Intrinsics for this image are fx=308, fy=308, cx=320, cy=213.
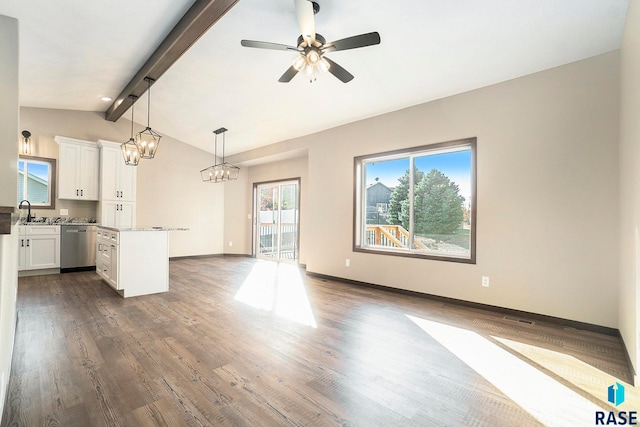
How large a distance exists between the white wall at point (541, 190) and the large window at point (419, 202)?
0.16 metres

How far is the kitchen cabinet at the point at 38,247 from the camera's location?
539 cm

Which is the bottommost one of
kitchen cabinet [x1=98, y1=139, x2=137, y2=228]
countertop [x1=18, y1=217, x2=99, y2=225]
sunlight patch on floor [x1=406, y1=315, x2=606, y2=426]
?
sunlight patch on floor [x1=406, y1=315, x2=606, y2=426]

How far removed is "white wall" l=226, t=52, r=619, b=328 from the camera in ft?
10.1

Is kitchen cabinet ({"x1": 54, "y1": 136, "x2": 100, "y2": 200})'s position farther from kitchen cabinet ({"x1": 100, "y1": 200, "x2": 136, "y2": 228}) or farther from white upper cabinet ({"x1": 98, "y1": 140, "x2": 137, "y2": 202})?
kitchen cabinet ({"x1": 100, "y1": 200, "x2": 136, "y2": 228})

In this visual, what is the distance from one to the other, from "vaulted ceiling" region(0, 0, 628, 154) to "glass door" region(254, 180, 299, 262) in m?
2.57

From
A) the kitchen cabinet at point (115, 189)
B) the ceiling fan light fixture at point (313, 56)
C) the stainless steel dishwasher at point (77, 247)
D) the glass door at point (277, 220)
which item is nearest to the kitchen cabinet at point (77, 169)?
the kitchen cabinet at point (115, 189)

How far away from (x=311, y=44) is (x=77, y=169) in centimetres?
587

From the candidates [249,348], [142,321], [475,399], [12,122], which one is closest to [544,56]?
[475,399]

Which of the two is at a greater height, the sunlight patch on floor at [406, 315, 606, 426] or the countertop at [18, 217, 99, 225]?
the countertop at [18, 217, 99, 225]

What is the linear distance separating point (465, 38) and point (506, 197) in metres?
1.82

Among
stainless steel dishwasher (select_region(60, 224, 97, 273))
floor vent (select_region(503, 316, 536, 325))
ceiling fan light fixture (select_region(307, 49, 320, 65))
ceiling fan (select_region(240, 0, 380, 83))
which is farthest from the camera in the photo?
stainless steel dishwasher (select_region(60, 224, 97, 273))

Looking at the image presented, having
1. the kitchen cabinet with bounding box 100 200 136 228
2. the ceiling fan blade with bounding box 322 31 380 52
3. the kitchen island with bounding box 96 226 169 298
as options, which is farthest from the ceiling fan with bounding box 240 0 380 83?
the kitchen cabinet with bounding box 100 200 136 228

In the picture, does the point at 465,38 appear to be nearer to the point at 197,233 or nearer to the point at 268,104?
the point at 268,104

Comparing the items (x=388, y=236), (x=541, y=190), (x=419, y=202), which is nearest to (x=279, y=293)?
(x=388, y=236)
